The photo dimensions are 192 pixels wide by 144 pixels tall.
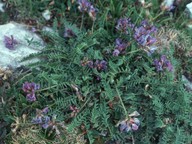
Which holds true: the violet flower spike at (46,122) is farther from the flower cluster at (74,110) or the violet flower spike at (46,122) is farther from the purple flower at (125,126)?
the purple flower at (125,126)

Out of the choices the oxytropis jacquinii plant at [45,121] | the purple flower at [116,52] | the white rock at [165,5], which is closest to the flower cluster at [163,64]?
the purple flower at [116,52]

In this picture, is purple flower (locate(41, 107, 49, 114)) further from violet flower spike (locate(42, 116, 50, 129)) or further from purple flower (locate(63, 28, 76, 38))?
purple flower (locate(63, 28, 76, 38))

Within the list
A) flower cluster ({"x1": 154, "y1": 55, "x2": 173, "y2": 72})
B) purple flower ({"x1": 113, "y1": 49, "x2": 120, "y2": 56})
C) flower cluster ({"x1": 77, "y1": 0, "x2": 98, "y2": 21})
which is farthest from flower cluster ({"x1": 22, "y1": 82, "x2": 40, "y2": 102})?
flower cluster ({"x1": 154, "y1": 55, "x2": 173, "y2": 72})

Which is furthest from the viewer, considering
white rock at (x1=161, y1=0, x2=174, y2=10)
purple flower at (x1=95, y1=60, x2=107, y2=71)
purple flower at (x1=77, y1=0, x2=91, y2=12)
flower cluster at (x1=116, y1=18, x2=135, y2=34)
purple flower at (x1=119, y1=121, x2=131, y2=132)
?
white rock at (x1=161, y1=0, x2=174, y2=10)

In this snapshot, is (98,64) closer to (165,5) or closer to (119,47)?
(119,47)

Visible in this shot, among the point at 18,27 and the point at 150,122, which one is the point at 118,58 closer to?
the point at 150,122

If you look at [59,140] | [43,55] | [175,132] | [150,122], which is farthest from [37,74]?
[175,132]
